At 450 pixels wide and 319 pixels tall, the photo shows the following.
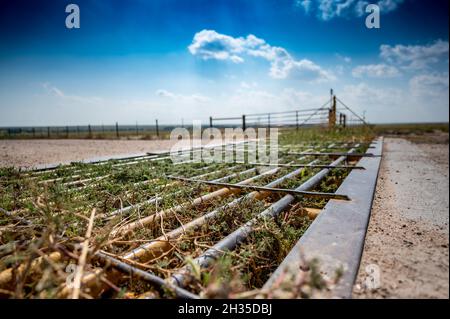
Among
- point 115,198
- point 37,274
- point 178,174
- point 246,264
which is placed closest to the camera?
point 37,274

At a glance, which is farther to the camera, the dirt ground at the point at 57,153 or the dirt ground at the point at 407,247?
the dirt ground at the point at 57,153

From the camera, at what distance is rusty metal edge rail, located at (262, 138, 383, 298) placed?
0.87m

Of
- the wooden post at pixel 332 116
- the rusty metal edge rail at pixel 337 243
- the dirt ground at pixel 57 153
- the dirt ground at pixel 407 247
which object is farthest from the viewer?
the wooden post at pixel 332 116

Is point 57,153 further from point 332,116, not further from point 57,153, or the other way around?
point 332,116

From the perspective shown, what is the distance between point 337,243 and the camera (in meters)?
1.10

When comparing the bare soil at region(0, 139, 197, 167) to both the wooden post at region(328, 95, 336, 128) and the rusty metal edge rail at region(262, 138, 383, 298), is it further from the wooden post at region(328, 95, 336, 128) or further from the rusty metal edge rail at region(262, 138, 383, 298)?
the wooden post at region(328, 95, 336, 128)

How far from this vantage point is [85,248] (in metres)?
0.86

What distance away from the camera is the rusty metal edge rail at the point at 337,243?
871 millimetres

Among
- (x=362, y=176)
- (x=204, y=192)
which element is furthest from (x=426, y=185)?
(x=204, y=192)

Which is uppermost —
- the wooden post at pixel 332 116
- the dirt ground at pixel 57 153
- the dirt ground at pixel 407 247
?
the wooden post at pixel 332 116

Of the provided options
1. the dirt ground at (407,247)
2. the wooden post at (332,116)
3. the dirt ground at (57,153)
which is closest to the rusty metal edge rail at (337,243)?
A: the dirt ground at (407,247)

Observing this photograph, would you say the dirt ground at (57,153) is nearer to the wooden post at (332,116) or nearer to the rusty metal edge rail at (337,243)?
the rusty metal edge rail at (337,243)

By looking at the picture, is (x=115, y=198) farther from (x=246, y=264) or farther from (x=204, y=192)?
(x=246, y=264)
